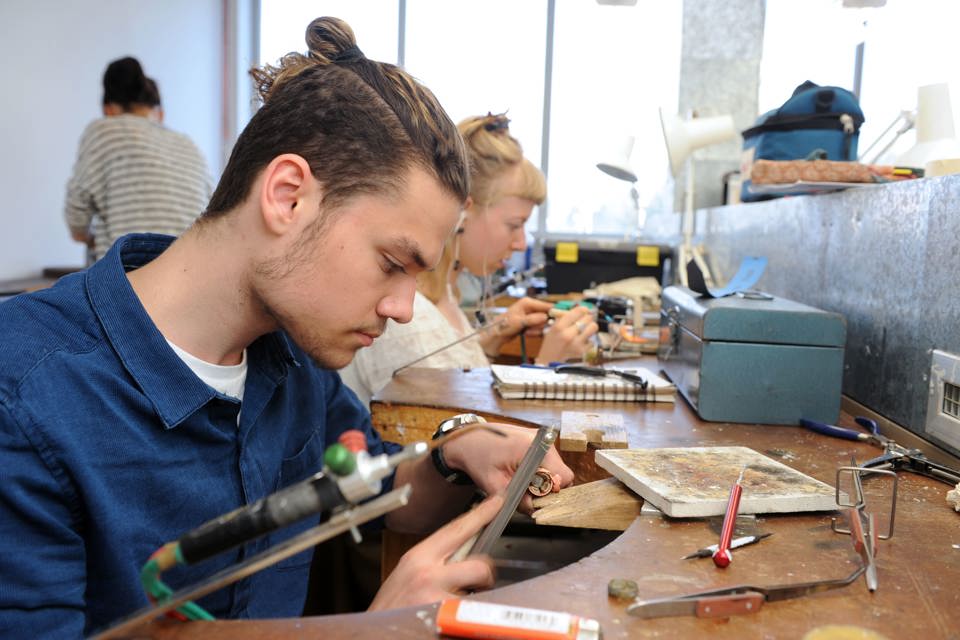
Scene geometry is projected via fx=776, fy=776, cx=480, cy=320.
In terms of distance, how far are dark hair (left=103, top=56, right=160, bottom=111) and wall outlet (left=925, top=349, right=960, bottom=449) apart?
9.48ft

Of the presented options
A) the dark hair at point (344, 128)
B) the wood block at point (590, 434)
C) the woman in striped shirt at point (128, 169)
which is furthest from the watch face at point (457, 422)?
the woman in striped shirt at point (128, 169)

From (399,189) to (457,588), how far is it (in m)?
0.48

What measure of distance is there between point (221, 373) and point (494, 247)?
1.47 m

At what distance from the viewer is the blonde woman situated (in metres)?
2.08

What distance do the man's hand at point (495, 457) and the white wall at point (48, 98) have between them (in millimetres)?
2896

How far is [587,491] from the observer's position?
959 millimetres

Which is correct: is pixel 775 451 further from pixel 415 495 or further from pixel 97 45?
pixel 97 45

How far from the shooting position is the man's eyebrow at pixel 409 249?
937 mm

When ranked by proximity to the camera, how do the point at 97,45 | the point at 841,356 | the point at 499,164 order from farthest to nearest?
the point at 97,45 → the point at 499,164 → the point at 841,356

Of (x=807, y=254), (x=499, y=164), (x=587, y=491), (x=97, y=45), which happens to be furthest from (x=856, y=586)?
(x=97, y=45)

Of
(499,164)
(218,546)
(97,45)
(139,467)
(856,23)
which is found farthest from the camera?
(856,23)

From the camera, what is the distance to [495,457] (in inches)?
42.8

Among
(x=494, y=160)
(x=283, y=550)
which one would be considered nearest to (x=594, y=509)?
(x=283, y=550)

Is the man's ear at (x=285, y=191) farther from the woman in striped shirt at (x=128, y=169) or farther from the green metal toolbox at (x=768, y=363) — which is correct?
the woman in striped shirt at (x=128, y=169)
